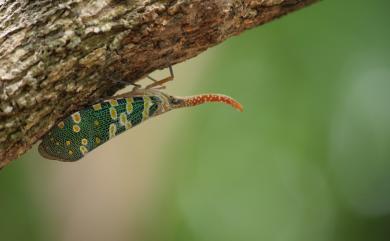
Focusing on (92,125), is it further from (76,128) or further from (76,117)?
(76,117)

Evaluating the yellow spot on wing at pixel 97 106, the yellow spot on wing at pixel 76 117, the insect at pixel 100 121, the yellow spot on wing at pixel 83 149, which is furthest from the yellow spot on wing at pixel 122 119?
the yellow spot on wing at pixel 76 117

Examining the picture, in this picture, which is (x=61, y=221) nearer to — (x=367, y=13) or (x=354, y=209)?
(x=354, y=209)

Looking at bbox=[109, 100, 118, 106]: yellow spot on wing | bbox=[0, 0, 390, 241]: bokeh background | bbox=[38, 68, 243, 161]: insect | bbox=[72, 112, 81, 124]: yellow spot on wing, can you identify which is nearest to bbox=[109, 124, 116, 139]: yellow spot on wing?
bbox=[38, 68, 243, 161]: insect

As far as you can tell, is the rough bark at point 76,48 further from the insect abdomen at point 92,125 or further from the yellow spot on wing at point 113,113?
the yellow spot on wing at point 113,113

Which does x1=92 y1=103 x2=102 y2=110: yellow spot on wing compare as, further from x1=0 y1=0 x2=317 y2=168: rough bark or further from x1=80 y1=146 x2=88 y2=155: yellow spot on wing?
x1=80 y1=146 x2=88 y2=155: yellow spot on wing

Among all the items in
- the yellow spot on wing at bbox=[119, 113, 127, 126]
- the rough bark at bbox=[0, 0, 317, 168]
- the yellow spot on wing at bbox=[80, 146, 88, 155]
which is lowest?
the yellow spot on wing at bbox=[80, 146, 88, 155]

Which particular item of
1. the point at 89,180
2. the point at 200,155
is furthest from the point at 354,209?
the point at 89,180

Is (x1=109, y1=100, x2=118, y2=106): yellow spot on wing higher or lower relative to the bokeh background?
higher
